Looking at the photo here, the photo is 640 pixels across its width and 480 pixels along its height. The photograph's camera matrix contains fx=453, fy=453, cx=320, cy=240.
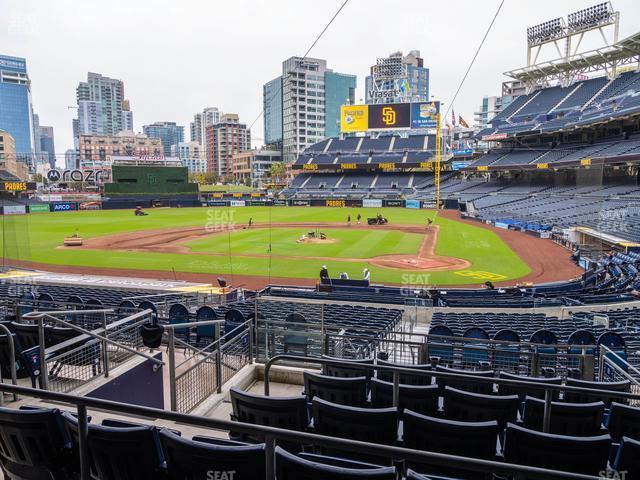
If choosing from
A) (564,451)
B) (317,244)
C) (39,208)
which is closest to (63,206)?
(39,208)

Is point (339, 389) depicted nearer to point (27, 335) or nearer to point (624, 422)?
point (624, 422)

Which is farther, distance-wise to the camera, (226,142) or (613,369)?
(226,142)

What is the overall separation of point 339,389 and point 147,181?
3192 inches

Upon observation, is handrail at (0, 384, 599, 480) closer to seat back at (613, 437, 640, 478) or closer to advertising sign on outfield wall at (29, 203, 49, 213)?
seat back at (613, 437, 640, 478)

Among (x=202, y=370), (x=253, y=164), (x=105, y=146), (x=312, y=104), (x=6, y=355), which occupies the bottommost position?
(x=202, y=370)

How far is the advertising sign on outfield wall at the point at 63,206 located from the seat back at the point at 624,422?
81279mm

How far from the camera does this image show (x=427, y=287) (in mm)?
22562

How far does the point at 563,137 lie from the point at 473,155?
26092 millimetres

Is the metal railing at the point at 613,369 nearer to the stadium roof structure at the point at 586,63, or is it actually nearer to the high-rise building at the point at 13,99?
the stadium roof structure at the point at 586,63

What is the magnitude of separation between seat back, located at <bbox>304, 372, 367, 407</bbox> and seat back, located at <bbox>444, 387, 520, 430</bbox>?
3.32ft

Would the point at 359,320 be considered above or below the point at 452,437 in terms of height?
below

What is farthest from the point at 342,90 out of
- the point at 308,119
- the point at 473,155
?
the point at 473,155

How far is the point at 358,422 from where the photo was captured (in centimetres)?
441

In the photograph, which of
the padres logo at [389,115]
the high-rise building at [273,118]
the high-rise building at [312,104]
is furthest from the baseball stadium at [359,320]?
the high-rise building at [273,118]
